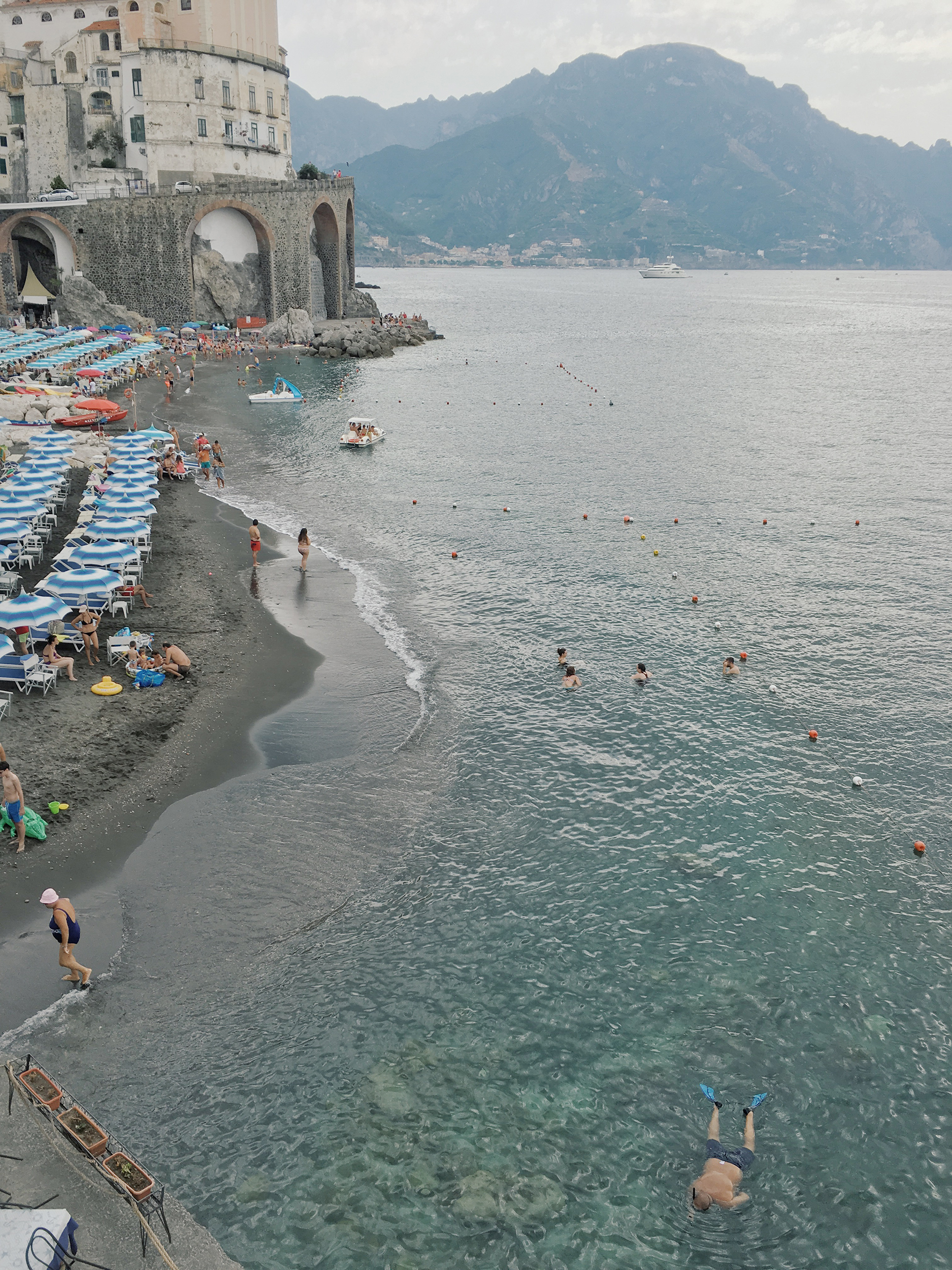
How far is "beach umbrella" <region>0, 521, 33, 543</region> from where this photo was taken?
28.6 metres

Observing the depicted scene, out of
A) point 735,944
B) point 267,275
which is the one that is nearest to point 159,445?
point 735,944

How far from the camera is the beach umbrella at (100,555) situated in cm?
2766

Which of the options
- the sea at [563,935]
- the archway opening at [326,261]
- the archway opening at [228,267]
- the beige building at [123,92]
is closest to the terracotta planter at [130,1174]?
the sea at [563,935]

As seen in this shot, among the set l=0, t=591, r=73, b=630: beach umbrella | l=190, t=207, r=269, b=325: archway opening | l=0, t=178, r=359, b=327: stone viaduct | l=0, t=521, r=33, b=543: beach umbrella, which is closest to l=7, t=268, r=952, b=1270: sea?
l=0, t=591, r=73, b=630: beach umbrella

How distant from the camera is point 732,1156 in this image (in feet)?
39.8

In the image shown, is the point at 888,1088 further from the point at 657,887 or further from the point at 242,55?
the point at 242,55

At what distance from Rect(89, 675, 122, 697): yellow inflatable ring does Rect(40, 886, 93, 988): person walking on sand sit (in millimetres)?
8638

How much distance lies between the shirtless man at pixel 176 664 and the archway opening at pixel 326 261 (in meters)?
83.3

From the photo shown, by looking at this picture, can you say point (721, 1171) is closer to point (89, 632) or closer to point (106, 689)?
point (106, 689)

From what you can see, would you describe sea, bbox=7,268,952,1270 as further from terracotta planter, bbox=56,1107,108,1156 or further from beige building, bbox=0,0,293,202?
beige building, bbox=0,0,293,202

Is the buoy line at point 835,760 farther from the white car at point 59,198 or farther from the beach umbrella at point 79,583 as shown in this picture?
the white car at point 59,198

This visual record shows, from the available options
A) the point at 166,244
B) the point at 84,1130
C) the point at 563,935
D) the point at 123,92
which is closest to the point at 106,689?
the point at 563,935

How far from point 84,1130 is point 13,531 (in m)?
22.4

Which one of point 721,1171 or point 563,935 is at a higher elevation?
point 563,935
